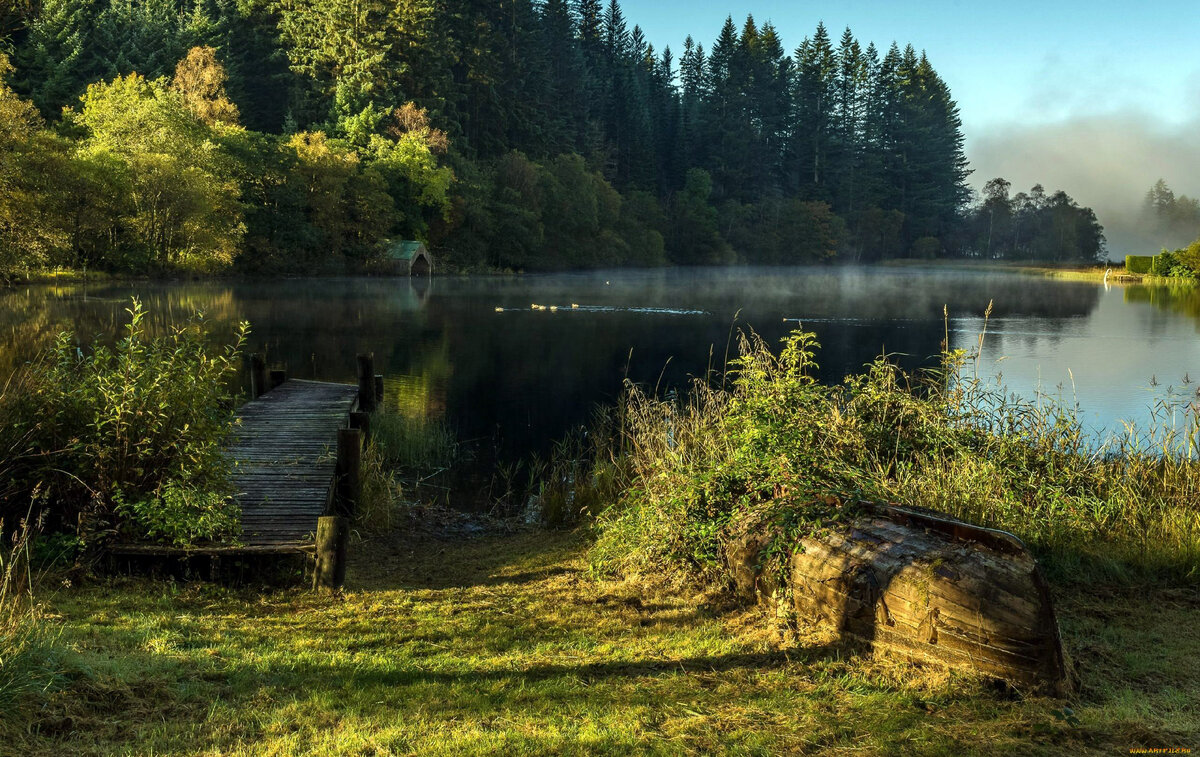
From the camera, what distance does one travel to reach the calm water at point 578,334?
66.6 feet

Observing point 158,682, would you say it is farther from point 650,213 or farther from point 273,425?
point 650,213

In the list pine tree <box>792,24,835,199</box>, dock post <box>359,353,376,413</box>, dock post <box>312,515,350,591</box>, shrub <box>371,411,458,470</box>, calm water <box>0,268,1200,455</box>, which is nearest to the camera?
dock post <box>312,515,350,591</box>

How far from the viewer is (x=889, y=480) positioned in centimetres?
738

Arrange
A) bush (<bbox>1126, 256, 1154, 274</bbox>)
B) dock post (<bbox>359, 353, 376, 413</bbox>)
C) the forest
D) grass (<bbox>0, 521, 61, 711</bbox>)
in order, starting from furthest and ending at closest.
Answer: bush (<bbox>1126, 256, 1154, 274</bbox>) → the forest → dock post (<bbox>359, 353, 376, 413</bbox>) → grass (<bbox>0, 521, 61, 711</bbox>)

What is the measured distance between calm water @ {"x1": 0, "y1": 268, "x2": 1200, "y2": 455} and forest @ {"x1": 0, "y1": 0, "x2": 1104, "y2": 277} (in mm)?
4717

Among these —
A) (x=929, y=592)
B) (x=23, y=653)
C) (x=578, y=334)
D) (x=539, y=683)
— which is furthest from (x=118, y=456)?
(x=578, y=334)

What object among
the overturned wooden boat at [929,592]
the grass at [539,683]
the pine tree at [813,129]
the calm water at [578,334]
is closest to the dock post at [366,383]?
the calm water at [578,334]

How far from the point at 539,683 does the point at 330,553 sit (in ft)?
8.99

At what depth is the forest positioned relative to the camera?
44.7 m

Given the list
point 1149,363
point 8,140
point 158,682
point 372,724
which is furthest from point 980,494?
point 8,140

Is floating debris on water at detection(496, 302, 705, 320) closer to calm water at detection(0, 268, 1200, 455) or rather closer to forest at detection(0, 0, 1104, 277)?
calm water at detection(0, 268, 1200, 455)

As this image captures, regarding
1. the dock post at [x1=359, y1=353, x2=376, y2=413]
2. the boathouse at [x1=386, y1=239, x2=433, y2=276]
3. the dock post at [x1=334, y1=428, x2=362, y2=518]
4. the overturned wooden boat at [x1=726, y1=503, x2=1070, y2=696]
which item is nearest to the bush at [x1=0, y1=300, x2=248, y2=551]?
the dock post at [x1=334, y1=428, x2=362, y2=518]

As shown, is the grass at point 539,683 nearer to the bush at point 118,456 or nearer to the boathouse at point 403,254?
the bush at point 118,456

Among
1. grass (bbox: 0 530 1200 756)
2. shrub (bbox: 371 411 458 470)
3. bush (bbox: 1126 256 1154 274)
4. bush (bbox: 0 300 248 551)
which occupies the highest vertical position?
bush (bbox: 1126 256 1154 274)
